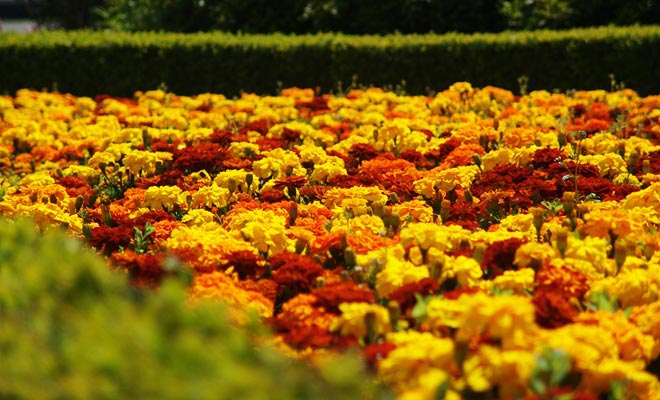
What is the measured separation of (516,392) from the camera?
236 cm

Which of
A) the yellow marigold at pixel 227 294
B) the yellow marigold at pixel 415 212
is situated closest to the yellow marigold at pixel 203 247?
the yellow marigold at pixel 227 294

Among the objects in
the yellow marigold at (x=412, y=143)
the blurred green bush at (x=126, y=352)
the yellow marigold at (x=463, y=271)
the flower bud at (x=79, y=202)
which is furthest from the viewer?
the yellow marigold at (x=412, y=143)

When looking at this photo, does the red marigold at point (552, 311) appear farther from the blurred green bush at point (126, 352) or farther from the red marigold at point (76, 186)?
the red marigold at point (76, 186)

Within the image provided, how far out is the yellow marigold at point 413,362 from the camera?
2.30 metres

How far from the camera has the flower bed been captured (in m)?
2.46

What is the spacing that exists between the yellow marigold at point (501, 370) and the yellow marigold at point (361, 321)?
325 mm

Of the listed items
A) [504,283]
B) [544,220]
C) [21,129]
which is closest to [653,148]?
[544,220]

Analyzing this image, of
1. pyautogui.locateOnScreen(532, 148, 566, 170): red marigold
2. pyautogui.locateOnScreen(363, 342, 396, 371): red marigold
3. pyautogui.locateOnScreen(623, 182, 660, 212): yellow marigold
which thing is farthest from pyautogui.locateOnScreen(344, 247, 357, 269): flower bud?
pyautogui.locateOnScreen(532, 148, 566, 170): red marigold

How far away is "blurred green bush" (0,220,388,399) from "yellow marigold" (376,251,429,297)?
0.94 m

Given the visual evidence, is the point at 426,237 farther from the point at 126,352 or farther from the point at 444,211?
the point at 126,352

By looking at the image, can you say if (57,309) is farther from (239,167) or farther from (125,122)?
(125,122)

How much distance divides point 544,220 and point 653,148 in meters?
1.67

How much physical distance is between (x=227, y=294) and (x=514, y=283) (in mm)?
846

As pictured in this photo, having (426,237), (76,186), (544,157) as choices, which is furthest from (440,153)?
(426,237)
